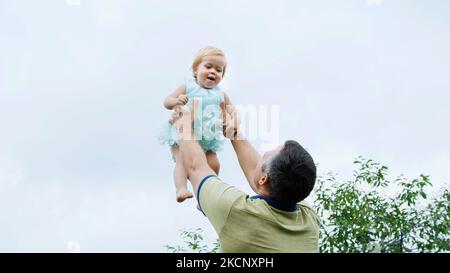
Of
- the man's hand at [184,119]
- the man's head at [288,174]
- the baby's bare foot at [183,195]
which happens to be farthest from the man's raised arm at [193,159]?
the baby's bare foot at [183,195]

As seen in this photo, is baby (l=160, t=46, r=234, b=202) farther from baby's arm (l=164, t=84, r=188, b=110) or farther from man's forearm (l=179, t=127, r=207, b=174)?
man's forearm (l=179, t=127, r=207, b=174)

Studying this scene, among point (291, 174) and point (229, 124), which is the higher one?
point (229, 124)

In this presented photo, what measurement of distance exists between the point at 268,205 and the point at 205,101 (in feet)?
2.73

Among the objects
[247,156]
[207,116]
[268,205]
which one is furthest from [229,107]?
[268,205]

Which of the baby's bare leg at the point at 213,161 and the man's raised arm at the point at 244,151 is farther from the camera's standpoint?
the baby's bare leg at the point at 213,161

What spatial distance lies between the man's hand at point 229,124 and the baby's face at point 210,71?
0.13 metres

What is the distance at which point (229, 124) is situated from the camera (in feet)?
10.1

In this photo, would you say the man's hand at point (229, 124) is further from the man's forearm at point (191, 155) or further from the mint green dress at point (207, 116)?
the man's forearm at point (191, 155)

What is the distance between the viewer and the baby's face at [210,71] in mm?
3086

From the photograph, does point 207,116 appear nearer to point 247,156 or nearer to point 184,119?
point 184,119

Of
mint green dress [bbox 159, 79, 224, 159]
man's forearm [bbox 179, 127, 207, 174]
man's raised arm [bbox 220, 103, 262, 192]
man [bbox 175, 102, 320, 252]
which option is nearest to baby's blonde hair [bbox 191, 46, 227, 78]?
mint green dress [bbox 159, 79, 224, 159]
